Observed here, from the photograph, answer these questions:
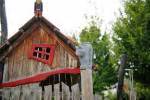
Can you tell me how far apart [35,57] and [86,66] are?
12.5 meters

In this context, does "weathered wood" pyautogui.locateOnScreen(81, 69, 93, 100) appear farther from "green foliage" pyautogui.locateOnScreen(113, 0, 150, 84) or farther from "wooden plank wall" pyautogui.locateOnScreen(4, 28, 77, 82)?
"green foliage" pyautogui.locateOnScreen(113, 0, 150, 84)

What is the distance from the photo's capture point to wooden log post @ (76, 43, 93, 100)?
265 inches

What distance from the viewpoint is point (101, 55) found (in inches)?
1262

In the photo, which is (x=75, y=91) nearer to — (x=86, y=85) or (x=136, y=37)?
(x=136, y=37)

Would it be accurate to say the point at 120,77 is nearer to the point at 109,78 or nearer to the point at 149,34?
the point at 149,34

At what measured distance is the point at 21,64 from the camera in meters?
19.1

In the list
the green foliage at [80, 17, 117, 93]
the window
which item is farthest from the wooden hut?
the green foliage at [80, 17, 117, 93]

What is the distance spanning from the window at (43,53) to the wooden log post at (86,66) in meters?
12.0

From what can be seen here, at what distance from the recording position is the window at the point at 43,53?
19.0m

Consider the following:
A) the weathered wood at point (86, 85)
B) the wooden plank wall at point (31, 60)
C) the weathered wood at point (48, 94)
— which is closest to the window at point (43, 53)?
the wooden plank wall at point (31, 60)

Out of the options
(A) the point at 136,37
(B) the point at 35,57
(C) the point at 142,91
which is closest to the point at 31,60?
(B) the point at 35,57

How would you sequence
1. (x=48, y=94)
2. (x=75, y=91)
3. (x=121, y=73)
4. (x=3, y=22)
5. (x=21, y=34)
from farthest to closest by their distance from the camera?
(x=3, y=22) → (x=21, y=34) → (x=48, y=94) → (x=75, y=91) → (x=121, y=73)

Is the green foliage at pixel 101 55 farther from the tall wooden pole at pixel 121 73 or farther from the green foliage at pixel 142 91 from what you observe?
the tall wooden pole at pixel 121 73

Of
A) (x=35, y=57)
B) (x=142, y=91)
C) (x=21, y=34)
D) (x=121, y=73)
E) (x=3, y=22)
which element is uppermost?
(x=3, y=22)
